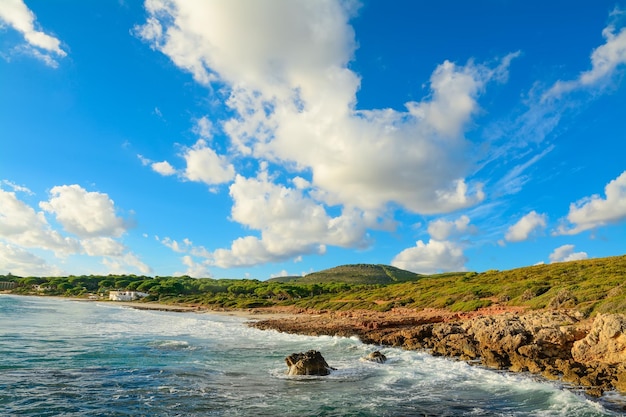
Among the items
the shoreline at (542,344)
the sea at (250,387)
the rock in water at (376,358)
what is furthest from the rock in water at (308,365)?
the shoreline at (542,344)

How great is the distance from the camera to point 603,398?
15.6 metres

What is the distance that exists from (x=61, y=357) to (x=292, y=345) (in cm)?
1687

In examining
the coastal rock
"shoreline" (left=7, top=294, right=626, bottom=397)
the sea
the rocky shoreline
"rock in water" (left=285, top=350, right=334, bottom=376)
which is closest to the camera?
Result: the sea

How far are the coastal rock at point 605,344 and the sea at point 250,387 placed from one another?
384 centimetres

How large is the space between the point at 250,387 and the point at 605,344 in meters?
17.9

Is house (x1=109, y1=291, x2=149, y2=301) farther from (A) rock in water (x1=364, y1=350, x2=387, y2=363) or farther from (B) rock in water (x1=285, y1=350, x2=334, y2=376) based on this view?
(B) rock in water (x1=285, y1=350, x2=334, y2=376)

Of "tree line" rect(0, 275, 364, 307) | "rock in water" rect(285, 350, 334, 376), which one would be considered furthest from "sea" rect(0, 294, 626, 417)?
"tree line" rect(0, 275, 364, 307)

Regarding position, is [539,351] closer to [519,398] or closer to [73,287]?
[519,398]

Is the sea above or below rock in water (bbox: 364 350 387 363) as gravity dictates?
below

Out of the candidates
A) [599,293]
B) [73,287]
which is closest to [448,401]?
[599,293]

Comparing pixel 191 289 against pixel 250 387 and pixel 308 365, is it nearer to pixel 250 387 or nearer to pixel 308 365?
pixel 308 365

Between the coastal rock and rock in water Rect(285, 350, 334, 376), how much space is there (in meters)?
13.7

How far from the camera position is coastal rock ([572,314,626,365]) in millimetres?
19641

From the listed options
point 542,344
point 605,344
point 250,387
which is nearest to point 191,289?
point 250,387
